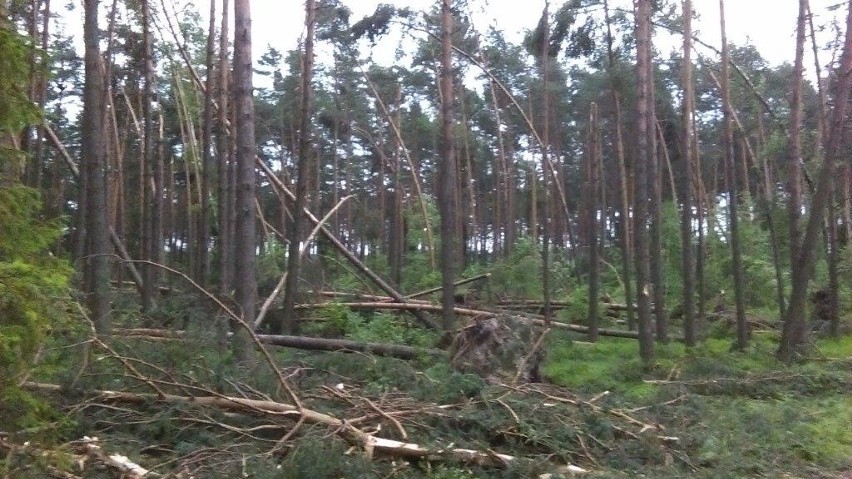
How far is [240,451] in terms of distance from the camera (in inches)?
290

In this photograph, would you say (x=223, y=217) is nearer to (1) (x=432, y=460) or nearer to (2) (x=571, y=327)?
(2) (x=571, y=327)

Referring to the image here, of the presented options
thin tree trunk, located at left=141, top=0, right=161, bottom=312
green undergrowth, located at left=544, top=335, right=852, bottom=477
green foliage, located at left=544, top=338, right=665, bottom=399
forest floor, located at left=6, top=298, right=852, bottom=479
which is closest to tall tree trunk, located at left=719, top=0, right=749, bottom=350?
green undergrowth, located at left=544, top=335, right=852, bottom=477

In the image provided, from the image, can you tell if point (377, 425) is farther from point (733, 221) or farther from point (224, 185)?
point (733, 221)

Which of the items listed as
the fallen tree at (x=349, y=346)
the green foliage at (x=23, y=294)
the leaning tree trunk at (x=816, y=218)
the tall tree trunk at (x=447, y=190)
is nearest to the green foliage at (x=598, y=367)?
the tall tree trunk at (x=447, y=190)

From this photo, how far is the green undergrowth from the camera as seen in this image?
27.9 feet

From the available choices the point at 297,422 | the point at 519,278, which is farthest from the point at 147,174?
the point at 297,422

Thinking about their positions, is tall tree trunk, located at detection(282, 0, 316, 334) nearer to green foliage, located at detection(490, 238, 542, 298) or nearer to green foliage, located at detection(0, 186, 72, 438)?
green foliage, located at detection(490, 238, 542, 298)

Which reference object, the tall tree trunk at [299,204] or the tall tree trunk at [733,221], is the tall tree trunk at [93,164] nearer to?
the tall tree trunk at [299,204]

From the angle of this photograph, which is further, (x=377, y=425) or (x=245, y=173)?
(x=245, y=173)

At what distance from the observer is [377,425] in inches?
314

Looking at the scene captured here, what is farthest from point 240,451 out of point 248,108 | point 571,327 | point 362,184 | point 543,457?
point 362,184

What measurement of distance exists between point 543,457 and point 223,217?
11606 mm

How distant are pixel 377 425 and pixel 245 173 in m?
5.88

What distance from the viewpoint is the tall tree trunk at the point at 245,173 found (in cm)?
1223
